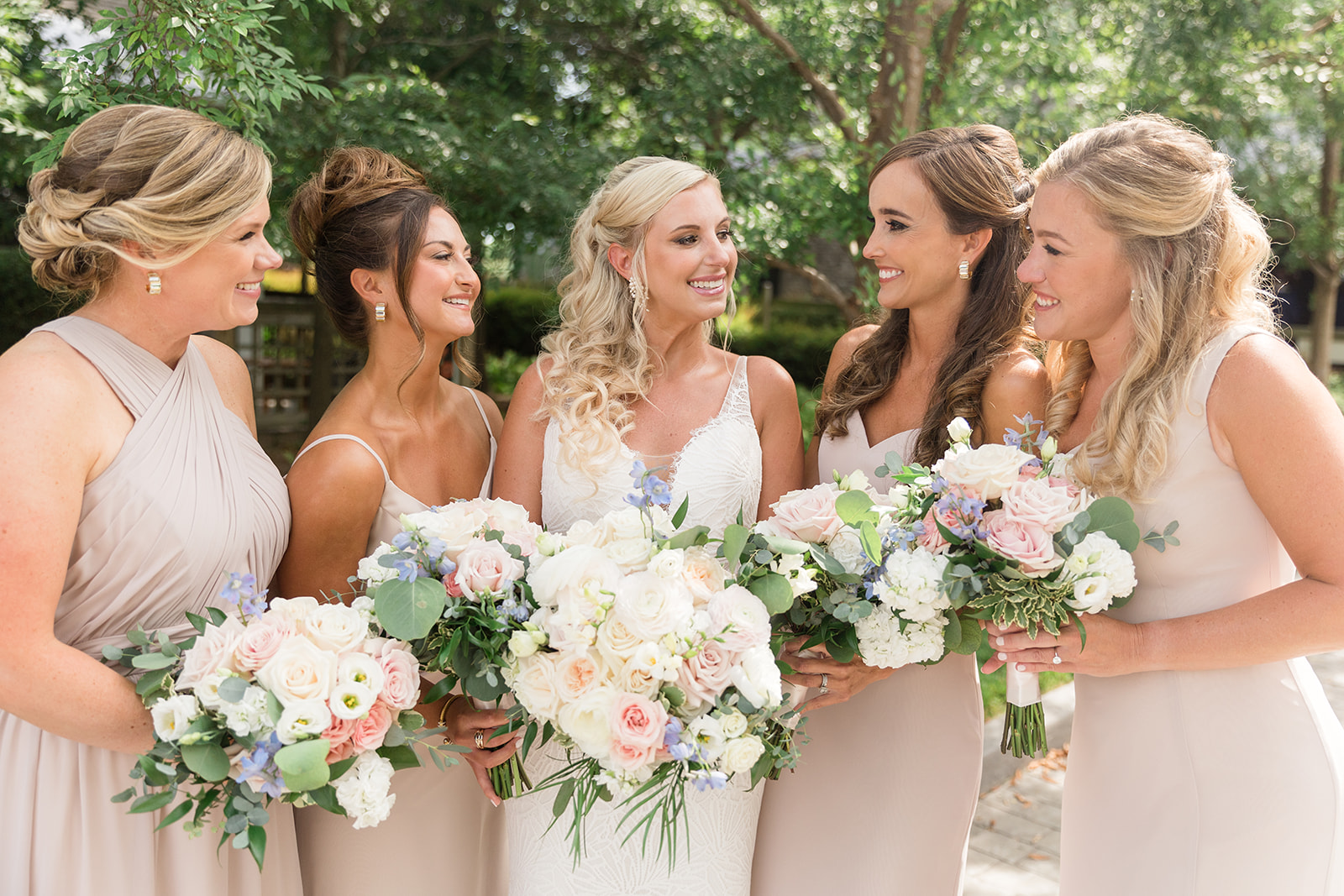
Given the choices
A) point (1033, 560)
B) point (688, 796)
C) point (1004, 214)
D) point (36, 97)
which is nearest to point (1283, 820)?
point (1033, 560)

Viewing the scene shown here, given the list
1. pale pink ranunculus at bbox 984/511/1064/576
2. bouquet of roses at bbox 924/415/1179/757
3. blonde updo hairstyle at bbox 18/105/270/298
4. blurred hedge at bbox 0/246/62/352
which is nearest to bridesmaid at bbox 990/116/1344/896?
bouquet of roses at bbox 924/415/1179/757

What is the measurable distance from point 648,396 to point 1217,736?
1.92 metres

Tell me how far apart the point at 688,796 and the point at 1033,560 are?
1.24m

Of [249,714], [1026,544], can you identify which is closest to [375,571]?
[249,714]

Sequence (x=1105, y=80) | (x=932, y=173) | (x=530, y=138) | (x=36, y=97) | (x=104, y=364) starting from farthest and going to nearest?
(x=1105, y=80), (x=530, y=138), (x=36, y=97), (x=932, y=173), (x=104, y=364)

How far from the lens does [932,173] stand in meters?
3.29

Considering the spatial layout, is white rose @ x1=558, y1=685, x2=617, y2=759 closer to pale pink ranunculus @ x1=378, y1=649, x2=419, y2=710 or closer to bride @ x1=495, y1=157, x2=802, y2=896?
pale pink ranunculus @ x1=378, y1=649, x2=419, y2=710

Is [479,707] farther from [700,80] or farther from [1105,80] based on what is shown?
[1105,80]

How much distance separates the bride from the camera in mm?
3197

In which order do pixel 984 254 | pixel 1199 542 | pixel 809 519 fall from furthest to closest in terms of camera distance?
pixel 984 254 → pixel 1199 542 → pixel 809 519

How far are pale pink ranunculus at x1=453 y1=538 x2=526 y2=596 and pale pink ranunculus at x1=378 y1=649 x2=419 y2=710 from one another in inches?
7.6

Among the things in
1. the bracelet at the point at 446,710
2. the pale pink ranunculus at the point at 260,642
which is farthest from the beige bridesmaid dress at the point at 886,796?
the pale pink ranunculus at the point at 260,642

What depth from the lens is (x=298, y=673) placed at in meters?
2.08

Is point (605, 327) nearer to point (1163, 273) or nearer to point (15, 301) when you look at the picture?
point (1163, 273)
